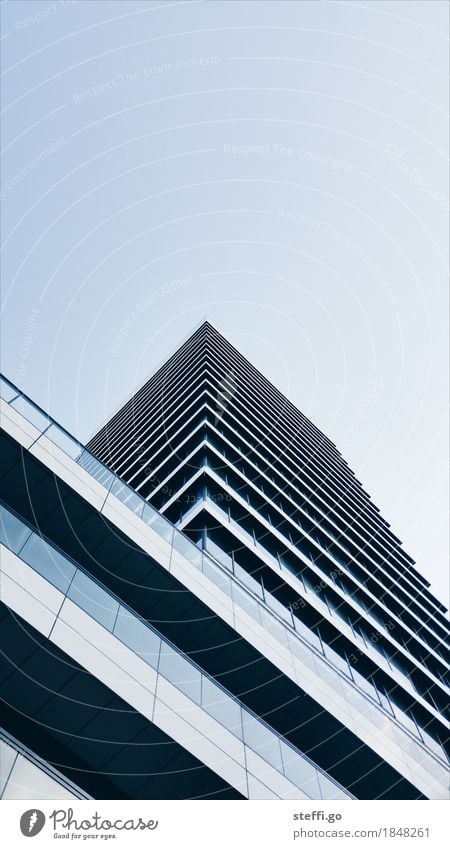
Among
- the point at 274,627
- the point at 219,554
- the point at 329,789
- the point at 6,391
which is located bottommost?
the point at 329,789

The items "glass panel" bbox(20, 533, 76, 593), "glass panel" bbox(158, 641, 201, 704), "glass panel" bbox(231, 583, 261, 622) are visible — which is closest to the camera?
"glass panel" bbox(20, 533, 76, 593)

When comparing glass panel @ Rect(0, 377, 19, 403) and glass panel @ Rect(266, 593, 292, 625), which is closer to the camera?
glass panel @ Rect(0, 377, 19, 403)

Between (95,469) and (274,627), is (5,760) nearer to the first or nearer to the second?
(95,469)

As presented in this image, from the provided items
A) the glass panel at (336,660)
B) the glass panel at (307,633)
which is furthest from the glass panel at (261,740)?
the glass panel at (336,660)

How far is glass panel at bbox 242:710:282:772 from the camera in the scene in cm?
1109

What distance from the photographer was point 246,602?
15.3 meters

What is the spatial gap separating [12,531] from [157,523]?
515cm

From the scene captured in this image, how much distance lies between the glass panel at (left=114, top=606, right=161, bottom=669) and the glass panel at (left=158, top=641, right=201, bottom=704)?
204mm

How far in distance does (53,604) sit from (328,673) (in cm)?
1019

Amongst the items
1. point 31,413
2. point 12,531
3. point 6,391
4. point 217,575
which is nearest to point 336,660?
point 217,575

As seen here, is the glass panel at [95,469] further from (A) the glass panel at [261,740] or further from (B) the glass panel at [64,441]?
(A) the glass panel at [261,740]

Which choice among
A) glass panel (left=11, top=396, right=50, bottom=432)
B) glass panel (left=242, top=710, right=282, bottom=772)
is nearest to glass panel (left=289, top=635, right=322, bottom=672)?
glass panel (left=242, top=710, right=282, bottom=772)
